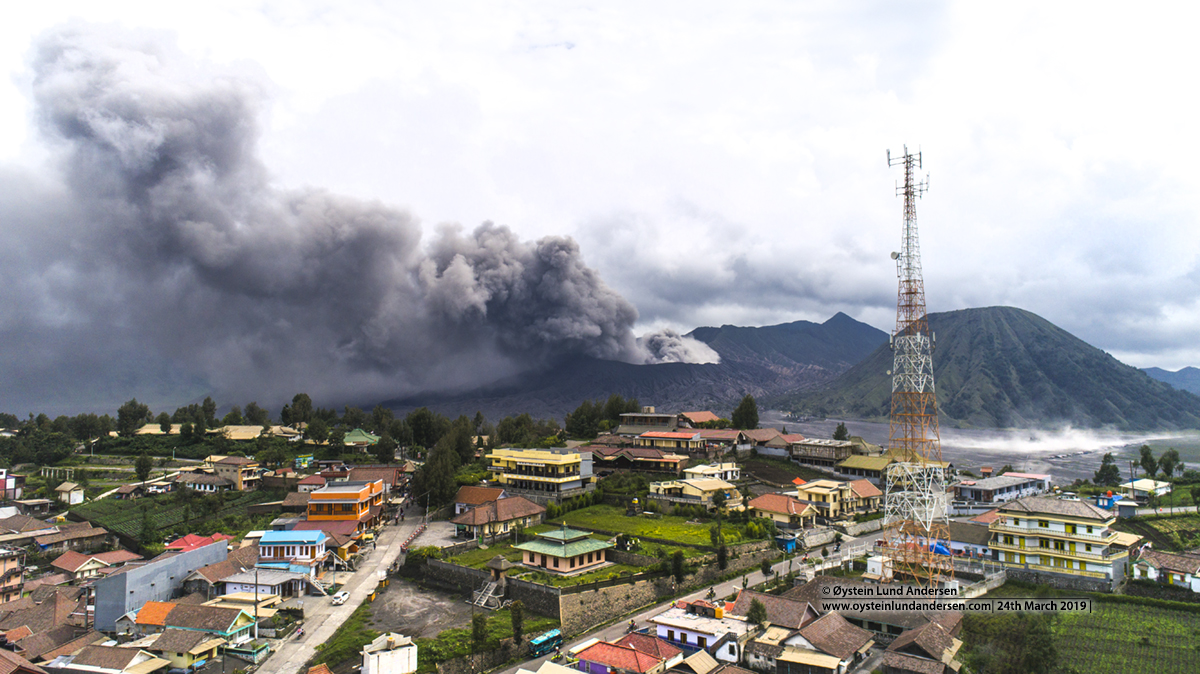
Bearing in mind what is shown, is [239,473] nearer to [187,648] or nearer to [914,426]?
[187,648]

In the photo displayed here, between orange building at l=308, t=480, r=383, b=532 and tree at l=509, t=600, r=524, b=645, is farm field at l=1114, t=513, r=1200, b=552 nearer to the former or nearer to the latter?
tree at l=509, t=600, r=524, b=645

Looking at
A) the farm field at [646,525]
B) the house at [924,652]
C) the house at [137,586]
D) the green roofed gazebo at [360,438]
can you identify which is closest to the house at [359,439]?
the green roofed gazebo at [360,438]

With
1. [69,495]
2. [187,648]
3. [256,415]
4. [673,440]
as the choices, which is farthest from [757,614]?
[256,415]

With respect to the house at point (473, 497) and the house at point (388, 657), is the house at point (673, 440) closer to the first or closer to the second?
the house at point (473, 497)

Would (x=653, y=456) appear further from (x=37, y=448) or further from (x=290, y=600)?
(x=37, y=448)

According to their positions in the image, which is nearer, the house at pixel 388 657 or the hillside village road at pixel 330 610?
the house at pixel 388 657
